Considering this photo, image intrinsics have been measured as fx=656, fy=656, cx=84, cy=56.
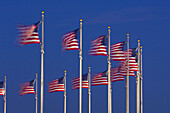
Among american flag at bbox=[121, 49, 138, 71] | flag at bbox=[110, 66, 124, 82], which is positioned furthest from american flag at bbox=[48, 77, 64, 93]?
american flag at bbox=[121, 49, 138, 71]

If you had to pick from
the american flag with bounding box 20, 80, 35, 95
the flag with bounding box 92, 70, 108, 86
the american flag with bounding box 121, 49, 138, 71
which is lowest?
the american flag with bounding box 20, 80, 35, 95

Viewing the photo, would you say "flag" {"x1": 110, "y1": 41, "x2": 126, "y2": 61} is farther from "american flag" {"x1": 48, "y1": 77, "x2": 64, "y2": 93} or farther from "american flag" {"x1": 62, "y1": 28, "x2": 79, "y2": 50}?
"american flag" {"x1": 48, "y1": 77, "x2": 64, "y2": 93}

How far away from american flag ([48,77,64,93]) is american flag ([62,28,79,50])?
15.5m

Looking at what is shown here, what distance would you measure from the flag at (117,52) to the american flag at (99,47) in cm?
171

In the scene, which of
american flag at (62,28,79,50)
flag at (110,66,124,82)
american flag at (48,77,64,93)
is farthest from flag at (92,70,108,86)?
american flag at (62,28,79,50)

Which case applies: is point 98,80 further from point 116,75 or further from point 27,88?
point 27,88

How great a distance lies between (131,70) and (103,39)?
28.7ft

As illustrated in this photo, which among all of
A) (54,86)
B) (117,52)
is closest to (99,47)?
(117,52)

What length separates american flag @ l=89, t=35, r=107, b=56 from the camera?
86312 millimetres

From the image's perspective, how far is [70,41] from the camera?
83.6 meters

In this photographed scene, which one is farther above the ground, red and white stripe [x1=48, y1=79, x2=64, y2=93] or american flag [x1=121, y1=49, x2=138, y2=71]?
american flag [x1=121, y1=49, x2=138, y2=71]

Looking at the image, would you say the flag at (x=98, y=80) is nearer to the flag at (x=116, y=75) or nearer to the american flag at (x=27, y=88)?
the flag at (x=116, y=75)

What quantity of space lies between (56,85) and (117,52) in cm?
1412

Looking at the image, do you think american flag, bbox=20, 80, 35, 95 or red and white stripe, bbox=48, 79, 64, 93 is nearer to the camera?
red and white stripe, bbox=48, 79, 64, 93
